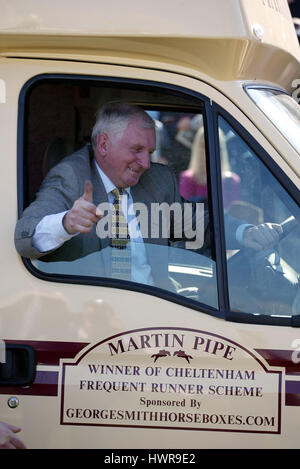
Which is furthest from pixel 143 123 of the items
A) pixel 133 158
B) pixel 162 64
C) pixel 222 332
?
pixel 222 332

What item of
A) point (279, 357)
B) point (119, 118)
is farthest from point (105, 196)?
point (279, 357)

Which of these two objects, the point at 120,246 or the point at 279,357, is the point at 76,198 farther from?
the point at 279,357

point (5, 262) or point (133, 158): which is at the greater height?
point (133, 158)

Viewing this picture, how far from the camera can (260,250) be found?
8.55 ft

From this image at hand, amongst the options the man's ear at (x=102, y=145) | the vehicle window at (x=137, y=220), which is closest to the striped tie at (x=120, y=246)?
the vehicle window at (x=137, y=220)

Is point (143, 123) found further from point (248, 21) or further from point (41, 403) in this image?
point (41, 403)

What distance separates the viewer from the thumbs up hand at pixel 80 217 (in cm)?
242

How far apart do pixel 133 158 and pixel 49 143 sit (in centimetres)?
46

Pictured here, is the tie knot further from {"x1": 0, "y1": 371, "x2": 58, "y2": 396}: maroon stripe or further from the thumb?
→ {"x1": 0, "y1": 371, "x2": 58, "y2": 396}: maroon stripe

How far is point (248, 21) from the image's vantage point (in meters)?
2.49

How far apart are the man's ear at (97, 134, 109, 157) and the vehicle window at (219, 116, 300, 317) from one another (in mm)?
488

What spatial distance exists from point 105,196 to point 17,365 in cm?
65

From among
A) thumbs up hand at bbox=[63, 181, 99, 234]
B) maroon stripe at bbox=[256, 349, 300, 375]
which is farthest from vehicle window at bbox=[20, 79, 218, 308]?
maroon stripe at bbox=[256, 349, 300, 375]

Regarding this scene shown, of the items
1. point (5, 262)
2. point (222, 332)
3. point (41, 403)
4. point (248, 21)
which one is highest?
point (248, 21)
